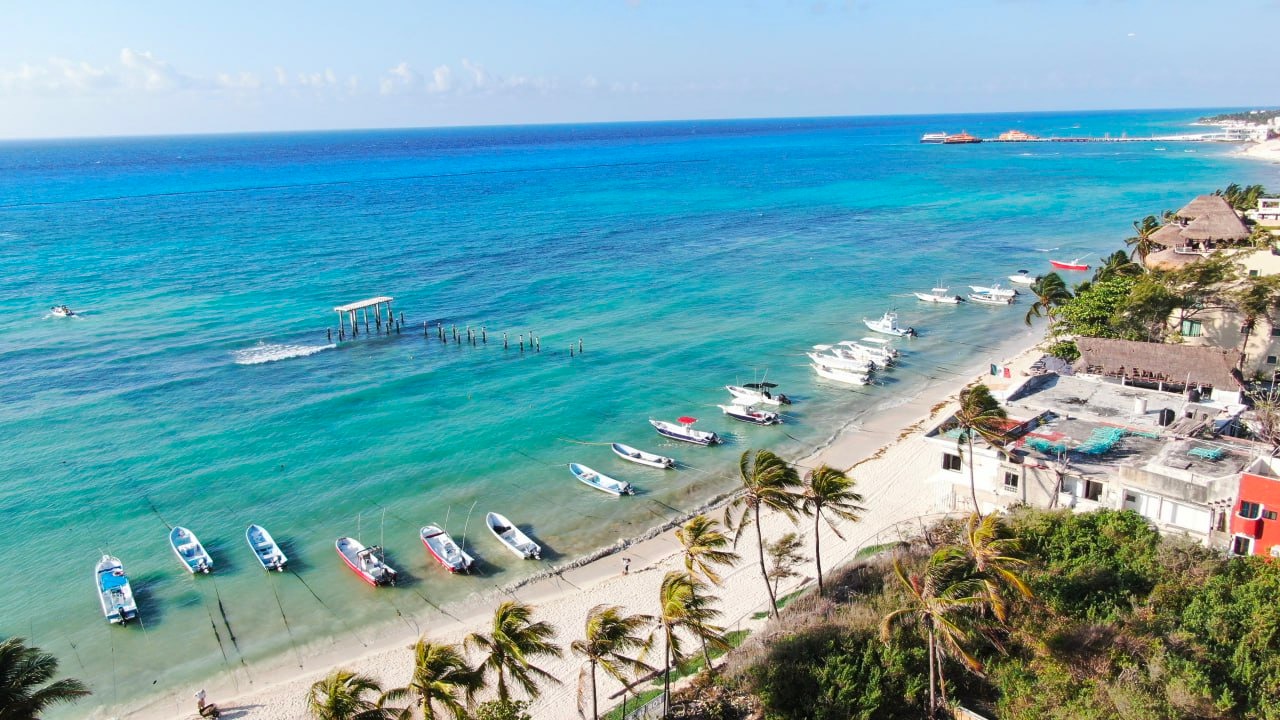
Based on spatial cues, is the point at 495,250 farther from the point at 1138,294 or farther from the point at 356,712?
the point at 356,712

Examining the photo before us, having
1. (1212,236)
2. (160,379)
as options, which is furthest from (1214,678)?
(160,379)

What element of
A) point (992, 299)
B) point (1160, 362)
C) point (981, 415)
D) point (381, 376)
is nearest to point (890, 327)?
point (992, 299)

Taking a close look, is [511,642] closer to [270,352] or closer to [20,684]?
[20,684]

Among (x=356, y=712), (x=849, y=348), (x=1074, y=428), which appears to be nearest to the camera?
(x=356, y=712)

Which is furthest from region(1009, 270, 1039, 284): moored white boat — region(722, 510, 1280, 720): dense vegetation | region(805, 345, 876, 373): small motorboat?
region(722, 510, 1280, 720): dense vegetation

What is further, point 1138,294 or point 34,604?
point 1138,294

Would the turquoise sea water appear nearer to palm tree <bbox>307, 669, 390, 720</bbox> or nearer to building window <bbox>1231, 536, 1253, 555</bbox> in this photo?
palm tree <bbox>307, 669, 390, 720</bbox>

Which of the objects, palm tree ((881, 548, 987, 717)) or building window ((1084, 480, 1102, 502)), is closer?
palm tree ((881, 548, 987, 717))

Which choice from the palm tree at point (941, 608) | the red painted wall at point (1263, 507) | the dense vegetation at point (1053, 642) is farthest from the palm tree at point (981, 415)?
the palm tree at point (941, 608)
